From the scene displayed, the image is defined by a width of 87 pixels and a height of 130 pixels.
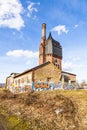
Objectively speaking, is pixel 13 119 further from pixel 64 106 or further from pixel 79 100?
pixel 79 100

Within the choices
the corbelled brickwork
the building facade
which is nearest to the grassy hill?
the building facade

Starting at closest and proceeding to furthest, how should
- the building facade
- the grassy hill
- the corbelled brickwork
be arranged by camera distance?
1. the grassy hill
2. the building facade
3. the corbelled brickwork

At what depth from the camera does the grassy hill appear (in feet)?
46.8

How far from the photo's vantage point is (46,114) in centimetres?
1705

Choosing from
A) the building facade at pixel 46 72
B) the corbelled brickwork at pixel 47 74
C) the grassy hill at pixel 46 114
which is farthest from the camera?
the corbelled brickwork at pixel 47 74

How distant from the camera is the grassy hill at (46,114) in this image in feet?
46.8

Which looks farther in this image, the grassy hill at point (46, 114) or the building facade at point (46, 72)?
the building facade at point (46, 72)

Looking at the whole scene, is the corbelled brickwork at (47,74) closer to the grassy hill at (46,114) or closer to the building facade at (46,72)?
the building facade at (46,72)

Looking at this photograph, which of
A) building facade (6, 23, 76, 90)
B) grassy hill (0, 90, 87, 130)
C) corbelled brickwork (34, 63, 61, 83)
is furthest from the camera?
corbelled brickwork (34, 63, 61, 83)

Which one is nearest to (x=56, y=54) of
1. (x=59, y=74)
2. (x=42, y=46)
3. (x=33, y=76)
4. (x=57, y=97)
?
(x=42, y=46)

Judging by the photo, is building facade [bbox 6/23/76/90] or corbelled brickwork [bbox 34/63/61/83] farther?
corbelled brickwork [bbox 34/63/61/83]

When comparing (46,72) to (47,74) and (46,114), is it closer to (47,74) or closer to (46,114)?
(47,74)

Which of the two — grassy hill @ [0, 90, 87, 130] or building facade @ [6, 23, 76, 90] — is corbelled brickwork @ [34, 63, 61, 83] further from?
grassy hill @ [0, 90, 87, 130]

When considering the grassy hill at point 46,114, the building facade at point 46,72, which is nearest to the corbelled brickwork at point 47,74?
the building facade at point 46,72
